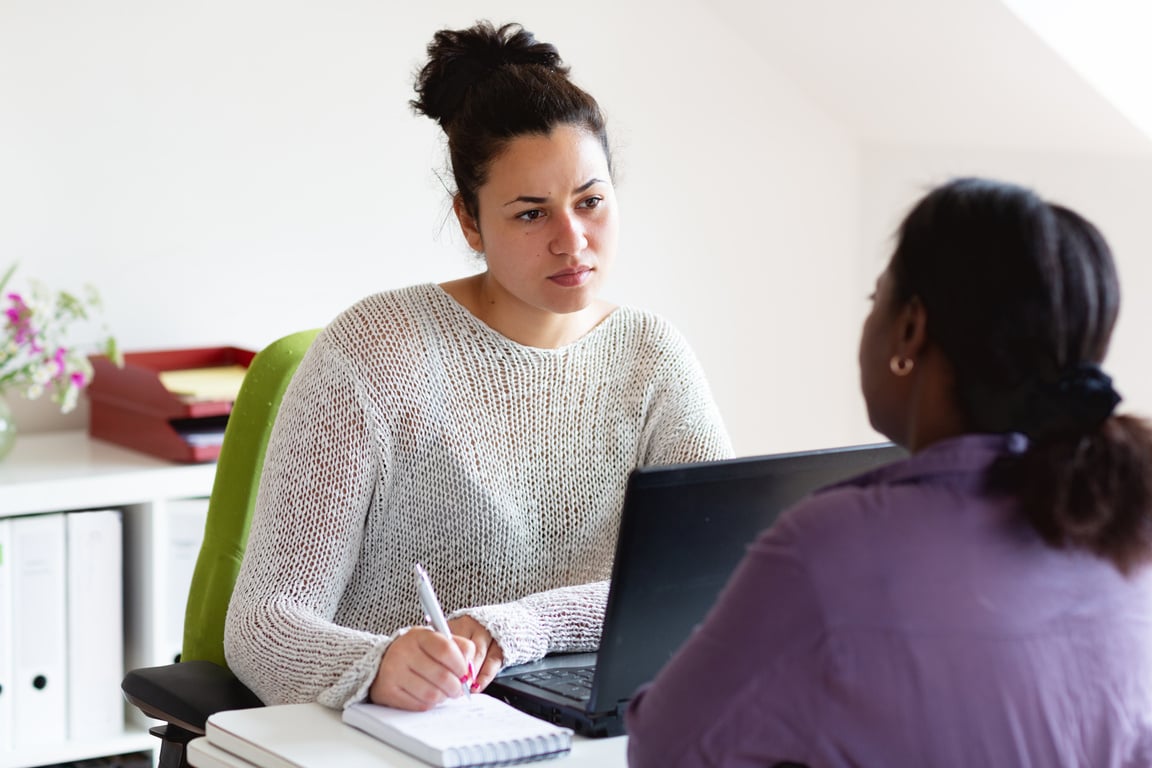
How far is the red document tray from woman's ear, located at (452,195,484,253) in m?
0.94

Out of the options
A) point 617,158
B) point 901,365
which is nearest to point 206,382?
point 617,158

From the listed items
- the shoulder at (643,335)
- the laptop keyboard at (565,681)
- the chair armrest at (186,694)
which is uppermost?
the shoulder at (643,335)

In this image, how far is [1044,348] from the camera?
0.98 meters

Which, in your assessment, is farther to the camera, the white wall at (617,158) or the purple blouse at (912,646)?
the white wall at (617,158)

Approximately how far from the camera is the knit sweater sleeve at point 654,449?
152cm

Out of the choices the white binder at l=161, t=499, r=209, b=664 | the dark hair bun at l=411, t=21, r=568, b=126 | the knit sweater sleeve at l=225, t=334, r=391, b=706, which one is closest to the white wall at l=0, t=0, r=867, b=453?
the white binder at l=161, t=499, r=209, b=664

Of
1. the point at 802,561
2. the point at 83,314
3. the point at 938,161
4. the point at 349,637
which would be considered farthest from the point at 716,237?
the point at 802,561

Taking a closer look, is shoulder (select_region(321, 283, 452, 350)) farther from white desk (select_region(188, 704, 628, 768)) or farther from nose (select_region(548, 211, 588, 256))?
white desk (select_region(188, 704, 628, 768))

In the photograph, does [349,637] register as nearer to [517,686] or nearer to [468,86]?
[517,686]

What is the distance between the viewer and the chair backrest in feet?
5.91

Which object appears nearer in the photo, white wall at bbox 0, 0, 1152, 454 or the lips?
the lips

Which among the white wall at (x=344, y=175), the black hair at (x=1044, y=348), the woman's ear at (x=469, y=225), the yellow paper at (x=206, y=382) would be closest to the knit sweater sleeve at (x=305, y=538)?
the woman's ear at (x=469, y=225)

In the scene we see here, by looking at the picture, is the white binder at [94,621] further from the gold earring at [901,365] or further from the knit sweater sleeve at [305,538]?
the gold earring at [901,365]

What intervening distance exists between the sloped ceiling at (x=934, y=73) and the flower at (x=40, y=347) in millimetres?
1645
